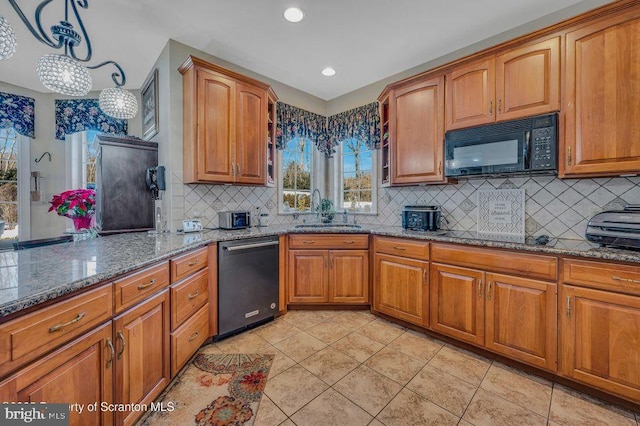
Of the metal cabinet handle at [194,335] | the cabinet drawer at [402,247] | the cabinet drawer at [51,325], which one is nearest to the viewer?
the cabinet drawer at [51,325]

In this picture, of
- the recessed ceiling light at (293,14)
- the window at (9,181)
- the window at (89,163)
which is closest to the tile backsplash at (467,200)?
the recessed ceiling light at (293,14)

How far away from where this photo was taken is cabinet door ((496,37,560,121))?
196cm

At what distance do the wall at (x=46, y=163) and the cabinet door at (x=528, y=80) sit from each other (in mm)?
4095

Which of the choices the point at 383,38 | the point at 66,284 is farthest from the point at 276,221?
the point at 66,284

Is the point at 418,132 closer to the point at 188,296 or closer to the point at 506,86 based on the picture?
the point at 506,86

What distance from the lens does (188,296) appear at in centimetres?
191

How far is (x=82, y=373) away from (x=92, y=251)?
29.7 inches

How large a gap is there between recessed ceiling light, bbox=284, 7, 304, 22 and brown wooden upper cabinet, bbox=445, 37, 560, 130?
142cm

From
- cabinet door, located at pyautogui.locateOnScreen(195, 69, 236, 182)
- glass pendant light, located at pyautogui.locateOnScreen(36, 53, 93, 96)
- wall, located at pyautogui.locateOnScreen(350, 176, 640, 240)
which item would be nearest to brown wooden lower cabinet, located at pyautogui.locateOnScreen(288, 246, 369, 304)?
wall, located at pyautogui.locateOnScreen(350, 176, 640, 240)

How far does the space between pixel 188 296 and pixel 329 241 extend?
145 centimetres

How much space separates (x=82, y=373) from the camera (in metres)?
1.06

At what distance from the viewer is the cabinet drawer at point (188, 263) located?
68.3 inches

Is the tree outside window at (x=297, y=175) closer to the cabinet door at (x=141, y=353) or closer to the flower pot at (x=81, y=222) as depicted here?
the flower pot at (x=81, y=222)

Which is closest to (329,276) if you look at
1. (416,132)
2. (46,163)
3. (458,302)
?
(458,302)
